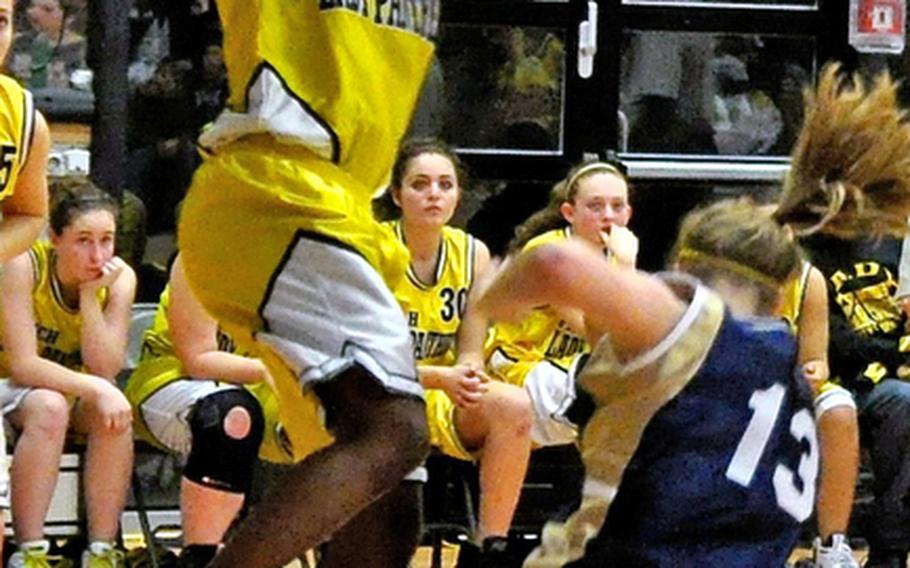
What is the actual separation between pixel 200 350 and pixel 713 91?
2.40 m

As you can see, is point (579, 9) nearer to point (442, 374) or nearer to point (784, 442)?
point (442, 374)

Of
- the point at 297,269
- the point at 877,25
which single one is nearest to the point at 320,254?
the point at 297,269

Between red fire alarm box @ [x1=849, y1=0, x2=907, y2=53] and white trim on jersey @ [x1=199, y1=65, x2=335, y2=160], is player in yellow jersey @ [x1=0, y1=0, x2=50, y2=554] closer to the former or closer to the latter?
white trim on jersey @ [x1=199, y1=65, x2=335, y2=160]

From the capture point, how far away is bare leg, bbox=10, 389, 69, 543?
5.20m

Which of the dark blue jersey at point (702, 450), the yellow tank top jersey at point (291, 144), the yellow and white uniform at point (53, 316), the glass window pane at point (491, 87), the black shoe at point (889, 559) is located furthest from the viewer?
the glass window pane at point (491, 87)

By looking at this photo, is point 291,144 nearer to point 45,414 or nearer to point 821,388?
point 45,414

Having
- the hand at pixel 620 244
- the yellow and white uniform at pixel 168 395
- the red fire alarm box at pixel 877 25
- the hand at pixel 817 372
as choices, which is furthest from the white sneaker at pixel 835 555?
the red fire alarm box at pixel 877 25

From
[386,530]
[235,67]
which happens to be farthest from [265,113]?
[386,530]

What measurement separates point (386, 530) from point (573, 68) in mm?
3414

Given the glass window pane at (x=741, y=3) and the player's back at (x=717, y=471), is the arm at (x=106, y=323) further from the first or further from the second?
the player's back at (x=717, y=471)

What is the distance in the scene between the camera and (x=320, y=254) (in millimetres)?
3670

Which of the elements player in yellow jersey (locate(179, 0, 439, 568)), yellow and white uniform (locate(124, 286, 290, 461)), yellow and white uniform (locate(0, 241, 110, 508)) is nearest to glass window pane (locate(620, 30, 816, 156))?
yellow and white uniform (locate(124, 286, 290, 461))

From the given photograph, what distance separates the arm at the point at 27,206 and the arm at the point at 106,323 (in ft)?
2.73

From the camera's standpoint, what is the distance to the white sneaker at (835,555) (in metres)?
5.80
